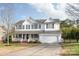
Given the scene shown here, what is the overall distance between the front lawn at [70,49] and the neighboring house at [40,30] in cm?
9

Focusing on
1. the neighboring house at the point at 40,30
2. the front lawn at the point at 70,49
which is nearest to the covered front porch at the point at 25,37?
the neighboring house at the point at 40,30

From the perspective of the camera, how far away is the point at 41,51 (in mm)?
3127

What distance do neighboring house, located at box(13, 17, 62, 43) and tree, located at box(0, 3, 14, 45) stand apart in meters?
0.09

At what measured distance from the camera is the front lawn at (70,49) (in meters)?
3.10

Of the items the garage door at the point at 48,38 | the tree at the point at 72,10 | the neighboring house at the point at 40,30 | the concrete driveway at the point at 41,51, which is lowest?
the concrete driveway at the point at 41,51

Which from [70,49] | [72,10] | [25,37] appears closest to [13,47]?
[25,37]

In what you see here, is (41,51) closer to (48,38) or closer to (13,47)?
(48,38)

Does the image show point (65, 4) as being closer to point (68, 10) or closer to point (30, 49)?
point (68, 10)

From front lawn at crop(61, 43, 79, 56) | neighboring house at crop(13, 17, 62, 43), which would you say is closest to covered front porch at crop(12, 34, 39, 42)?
neighboring house at crop(13, 17, 62, 43)

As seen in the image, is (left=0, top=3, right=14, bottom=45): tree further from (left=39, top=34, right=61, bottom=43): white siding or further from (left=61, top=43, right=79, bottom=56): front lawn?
(left=61, top=43, right=79, bottom=56): front lawn

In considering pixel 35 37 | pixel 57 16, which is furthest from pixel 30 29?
pixel 57 16

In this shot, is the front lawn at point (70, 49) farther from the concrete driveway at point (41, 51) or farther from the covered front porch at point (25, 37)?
the covered front porch at point (25, 37)

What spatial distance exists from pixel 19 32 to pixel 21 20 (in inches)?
4.9

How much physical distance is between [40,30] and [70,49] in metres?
0.36
